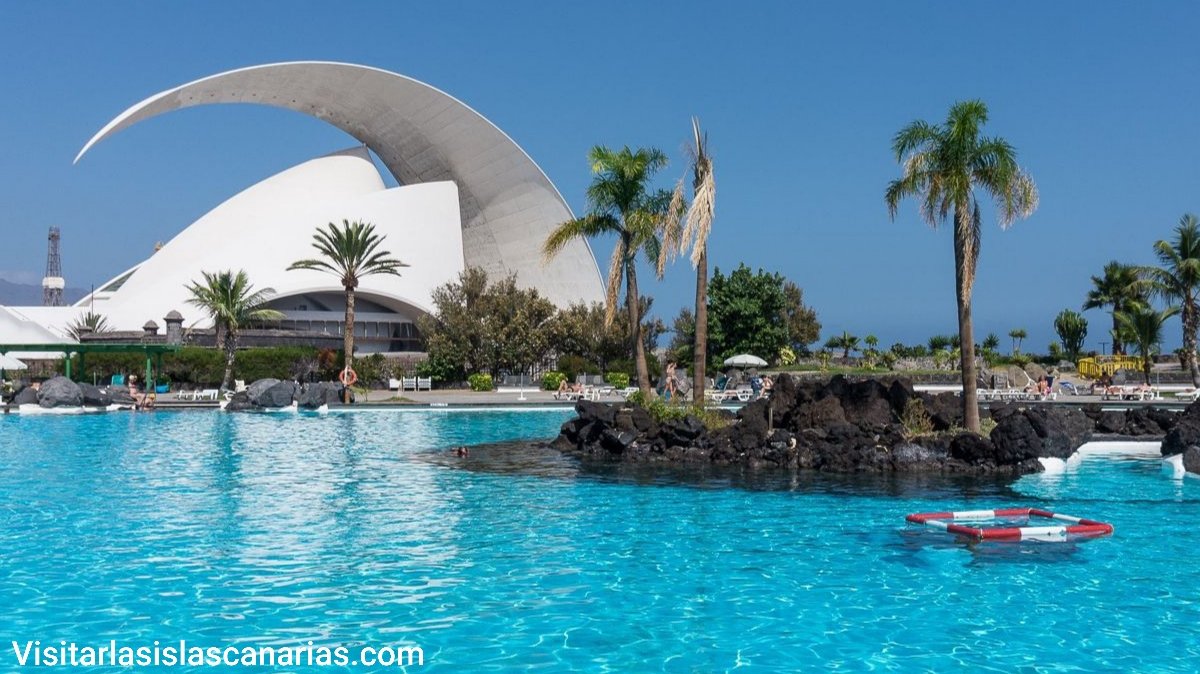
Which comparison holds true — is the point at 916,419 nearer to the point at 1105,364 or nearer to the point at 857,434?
the point at 857,434

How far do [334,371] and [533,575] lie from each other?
32173 mm

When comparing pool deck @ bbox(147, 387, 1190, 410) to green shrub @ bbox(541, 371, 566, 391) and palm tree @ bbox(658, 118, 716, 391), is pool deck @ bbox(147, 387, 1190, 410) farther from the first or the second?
palm tree @ bbox(658, 118, 716, 391)

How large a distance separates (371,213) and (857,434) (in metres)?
42.9

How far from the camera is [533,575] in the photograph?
826cm

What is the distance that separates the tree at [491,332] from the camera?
41.4 meters

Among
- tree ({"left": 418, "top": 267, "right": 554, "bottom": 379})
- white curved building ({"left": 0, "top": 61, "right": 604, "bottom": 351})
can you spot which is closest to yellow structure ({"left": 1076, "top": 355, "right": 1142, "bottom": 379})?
tree ({"left": 418, "top": 267, "right": 554, "bottom": 379})

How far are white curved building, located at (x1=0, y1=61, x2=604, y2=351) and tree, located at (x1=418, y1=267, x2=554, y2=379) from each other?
32.7ft

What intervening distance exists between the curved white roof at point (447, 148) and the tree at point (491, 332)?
511 inches

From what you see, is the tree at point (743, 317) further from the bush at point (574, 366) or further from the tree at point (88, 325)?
the tree at point (88, 325)

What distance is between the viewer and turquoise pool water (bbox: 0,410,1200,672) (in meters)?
6.55

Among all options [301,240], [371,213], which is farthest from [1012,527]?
[371,213]

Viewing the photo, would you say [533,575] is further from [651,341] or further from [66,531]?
[651,341]

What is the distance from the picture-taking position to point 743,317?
159ft

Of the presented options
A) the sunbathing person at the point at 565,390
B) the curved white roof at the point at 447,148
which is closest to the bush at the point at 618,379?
the sunbathing person at the point at 565,390
